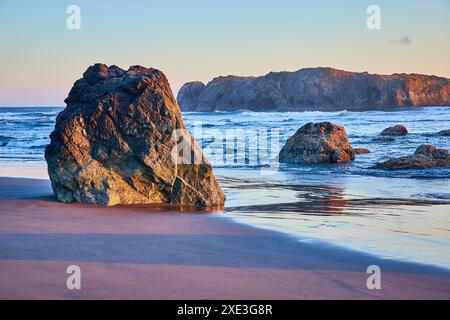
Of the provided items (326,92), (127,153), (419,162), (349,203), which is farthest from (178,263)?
(326,92)

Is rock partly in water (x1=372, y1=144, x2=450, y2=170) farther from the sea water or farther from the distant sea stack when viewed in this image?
the distant sea stack

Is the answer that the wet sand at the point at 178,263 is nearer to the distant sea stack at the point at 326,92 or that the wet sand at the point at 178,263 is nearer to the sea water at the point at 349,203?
the sea water at the point at 349,203

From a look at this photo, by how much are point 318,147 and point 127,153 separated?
9.03m

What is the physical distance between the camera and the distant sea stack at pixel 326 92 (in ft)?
286

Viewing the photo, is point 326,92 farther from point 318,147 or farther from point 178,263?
point 178,263

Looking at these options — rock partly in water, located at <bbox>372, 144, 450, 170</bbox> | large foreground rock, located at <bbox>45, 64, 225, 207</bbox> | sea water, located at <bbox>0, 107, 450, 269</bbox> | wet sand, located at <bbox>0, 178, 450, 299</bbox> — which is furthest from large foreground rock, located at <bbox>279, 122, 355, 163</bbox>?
wet sand, located at <bbox>0, 178, 450, 299</bbox>

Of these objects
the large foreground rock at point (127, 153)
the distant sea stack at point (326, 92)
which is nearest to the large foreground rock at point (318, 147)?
the large foreground rock at point (127, 153)

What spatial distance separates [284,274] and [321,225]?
2230 mm

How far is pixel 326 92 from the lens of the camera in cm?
9481

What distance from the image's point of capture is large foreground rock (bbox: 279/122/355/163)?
1572cm

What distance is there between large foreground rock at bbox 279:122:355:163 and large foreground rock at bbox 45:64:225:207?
8.02 m

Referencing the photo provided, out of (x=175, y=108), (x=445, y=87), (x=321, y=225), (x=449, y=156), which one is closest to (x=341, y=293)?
(x=321, y=225)

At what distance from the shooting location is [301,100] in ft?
310

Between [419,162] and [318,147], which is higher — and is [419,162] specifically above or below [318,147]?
below
